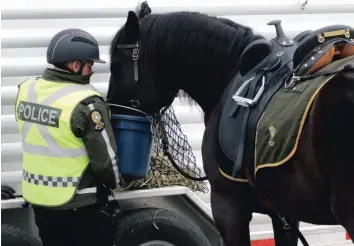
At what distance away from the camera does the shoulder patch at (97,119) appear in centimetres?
301

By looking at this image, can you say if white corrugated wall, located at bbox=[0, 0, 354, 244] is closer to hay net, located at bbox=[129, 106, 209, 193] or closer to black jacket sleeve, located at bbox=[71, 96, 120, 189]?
hay net, located at bbox=[129, 106, 209, 193]

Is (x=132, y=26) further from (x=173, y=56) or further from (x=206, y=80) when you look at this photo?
(x=206, y=80)

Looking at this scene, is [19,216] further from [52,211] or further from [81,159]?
[81,159]

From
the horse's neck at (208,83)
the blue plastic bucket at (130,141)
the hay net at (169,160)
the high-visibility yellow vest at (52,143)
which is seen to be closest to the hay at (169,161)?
the hay net at (169,160)

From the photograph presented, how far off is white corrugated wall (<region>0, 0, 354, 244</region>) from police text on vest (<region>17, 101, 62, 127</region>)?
464 mm

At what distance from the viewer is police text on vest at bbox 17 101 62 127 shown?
3041 millimetres

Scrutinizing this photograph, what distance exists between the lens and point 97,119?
9.90 ft

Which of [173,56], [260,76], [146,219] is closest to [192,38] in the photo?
[173,56]

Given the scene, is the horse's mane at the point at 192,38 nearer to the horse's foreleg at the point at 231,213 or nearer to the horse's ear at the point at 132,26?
the horse's ear at the point at 132,26

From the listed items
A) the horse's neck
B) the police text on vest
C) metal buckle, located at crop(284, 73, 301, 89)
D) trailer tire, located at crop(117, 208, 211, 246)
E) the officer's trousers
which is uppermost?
metal buckle, located at crop(284, 73, 301, 89)

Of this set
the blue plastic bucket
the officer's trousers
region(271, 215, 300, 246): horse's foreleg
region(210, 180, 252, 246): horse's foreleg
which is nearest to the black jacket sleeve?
the blue plastic bucket

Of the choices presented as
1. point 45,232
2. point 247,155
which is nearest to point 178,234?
point 45,232

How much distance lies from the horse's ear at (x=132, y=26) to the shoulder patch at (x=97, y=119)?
404 millimetres

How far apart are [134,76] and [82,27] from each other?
0.74 metres
